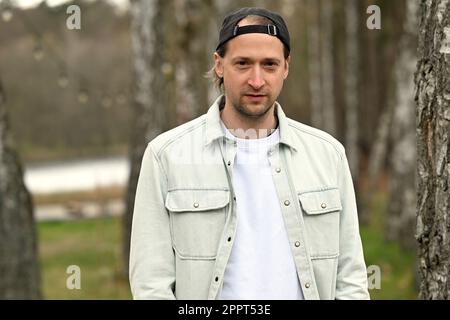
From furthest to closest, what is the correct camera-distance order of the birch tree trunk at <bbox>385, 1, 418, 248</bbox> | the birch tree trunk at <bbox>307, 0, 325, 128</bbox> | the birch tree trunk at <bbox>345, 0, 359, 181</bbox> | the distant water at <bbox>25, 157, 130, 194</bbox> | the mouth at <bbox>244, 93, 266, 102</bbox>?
1. the birch tree trunk at <bbox>307, 0, 325, 128</bbox>
2. the distant water at <bbox>25, 157, 130, 194</bbox>
3. the birch tree trunk at <bbox>345, 0, 359, 181</bbox>
4. the birch tree trunk at <bbox>385, 1, 418, 248</bbox>
5. the mouth at <bbox>244, 93, 266, 102</bbox>

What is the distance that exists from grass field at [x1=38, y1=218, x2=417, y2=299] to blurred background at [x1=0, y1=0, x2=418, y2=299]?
40 millimetres

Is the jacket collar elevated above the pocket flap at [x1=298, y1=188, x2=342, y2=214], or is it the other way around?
the jacket collar

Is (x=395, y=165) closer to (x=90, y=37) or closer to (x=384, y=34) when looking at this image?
(x=384, y=34)

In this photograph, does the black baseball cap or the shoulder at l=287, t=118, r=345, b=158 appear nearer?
the black baseball cap

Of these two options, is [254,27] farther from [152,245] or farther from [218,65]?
[152,245]

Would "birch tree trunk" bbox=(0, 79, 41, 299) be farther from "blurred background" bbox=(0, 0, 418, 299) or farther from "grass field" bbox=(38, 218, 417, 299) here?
"grass field" bbox=(38, 218, 417, 299)

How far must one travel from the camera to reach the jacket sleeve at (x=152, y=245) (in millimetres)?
3395

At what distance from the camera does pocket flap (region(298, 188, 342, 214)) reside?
3.47 metres

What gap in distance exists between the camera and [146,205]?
135 inches

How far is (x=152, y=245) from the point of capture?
340 centimetres

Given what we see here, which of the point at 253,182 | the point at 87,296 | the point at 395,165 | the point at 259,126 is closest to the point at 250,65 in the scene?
the point at 259,126

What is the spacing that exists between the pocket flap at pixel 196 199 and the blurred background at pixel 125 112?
203 centimetres

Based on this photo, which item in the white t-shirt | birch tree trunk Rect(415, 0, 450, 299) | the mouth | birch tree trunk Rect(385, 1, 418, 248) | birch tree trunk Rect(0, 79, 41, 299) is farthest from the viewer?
birch tree trunk Rect(385, 1, 418, 248)

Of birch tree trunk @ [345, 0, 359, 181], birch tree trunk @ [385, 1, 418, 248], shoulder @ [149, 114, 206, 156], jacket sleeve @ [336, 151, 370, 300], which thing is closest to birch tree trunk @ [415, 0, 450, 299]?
jacket sleeve @ [336, 151, 370, 300]
